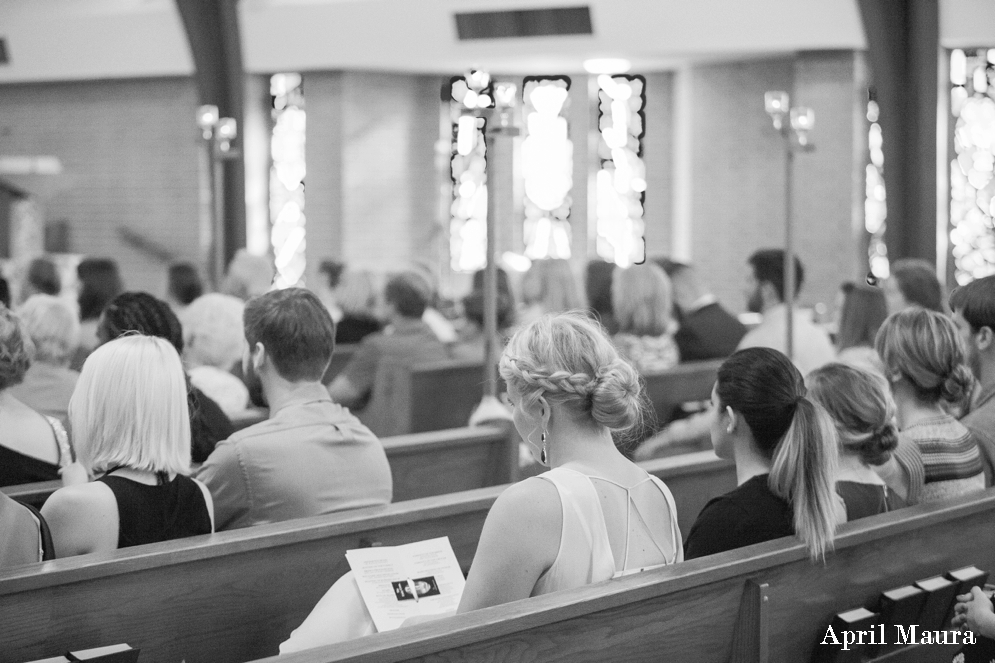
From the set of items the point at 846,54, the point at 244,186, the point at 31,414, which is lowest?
the point at 31,414

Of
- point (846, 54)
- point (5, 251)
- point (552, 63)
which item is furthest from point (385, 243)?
point (846, 54)

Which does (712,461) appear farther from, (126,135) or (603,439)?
(126,135)

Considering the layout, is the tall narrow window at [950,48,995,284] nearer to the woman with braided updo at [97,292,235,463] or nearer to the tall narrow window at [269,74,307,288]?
the tall narrow window at [269,74,307,288]

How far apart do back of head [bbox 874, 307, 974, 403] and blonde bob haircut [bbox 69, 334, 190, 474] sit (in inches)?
78.3

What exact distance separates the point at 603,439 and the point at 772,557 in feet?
1.41

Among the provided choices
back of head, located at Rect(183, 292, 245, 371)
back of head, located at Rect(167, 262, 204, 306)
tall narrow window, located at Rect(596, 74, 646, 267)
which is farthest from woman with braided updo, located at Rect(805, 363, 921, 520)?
tall narrow window, located at Rect(596, 74, 646, 267)

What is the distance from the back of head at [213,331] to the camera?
4.84m

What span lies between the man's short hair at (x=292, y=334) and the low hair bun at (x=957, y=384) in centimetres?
174

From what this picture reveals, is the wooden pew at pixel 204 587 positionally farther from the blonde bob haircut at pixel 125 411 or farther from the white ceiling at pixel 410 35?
the white ceiling at pixel 410 35

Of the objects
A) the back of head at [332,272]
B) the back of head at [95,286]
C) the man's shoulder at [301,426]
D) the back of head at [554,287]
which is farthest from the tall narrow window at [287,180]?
the man's shoulder at [301,426]

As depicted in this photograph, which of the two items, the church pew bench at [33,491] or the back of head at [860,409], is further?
the church pew bench at [33,491]

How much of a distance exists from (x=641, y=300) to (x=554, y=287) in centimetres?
105

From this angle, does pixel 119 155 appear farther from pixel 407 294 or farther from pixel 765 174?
pixel 407 294

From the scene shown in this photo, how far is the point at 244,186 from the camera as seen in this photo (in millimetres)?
10977
